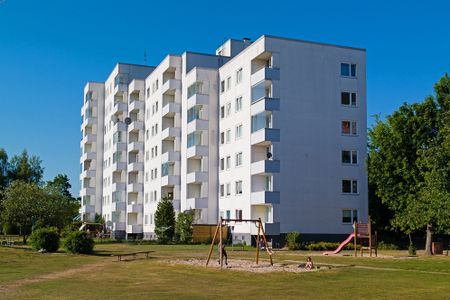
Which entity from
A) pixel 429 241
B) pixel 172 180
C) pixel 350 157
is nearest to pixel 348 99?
pixel 350 157

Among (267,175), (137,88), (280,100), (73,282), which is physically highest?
(137,88)

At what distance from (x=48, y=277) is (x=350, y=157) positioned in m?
42.6

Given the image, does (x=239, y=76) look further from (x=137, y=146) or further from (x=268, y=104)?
(x=137, y=146)

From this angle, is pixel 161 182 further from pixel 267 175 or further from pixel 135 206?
pixel 267 175

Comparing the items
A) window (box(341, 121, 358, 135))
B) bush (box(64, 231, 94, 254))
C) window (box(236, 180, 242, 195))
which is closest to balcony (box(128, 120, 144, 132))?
window (box(236, 180, 242, 195))

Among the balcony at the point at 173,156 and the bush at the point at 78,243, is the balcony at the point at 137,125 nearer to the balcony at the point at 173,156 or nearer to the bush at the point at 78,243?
the balcony at the point at 173,156

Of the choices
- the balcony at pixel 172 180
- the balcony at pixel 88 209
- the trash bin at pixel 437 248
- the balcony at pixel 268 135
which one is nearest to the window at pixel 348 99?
the balcony at pixel 268 135

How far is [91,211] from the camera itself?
121500mm

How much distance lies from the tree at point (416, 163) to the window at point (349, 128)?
8.36 metres

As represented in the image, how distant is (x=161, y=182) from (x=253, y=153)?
22.5m

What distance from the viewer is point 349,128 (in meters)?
65.6

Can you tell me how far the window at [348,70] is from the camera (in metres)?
65.9

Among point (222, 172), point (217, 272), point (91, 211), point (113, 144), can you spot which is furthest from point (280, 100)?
point (91, 211)

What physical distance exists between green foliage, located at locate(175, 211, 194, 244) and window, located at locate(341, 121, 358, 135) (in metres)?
19.3
